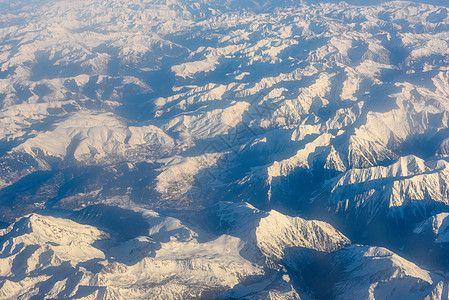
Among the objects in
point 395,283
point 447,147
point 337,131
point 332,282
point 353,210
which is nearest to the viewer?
point 395,283

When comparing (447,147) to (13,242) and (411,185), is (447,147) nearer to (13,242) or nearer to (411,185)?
(411,185)

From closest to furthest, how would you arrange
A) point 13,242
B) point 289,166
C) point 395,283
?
point 395,283
point 13,242
point 289,166

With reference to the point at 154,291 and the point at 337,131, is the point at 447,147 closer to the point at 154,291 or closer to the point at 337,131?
the point at 337,131

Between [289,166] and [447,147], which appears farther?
[447,147]

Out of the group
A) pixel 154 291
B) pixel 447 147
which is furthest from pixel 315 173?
pixel 154 291

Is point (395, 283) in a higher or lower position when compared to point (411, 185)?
higher

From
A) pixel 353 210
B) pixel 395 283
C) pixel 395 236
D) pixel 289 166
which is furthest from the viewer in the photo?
pixel 289 166

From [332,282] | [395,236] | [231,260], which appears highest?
[231,260]

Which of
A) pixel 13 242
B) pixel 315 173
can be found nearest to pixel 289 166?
pixel 315 173

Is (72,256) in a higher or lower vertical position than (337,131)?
higher
